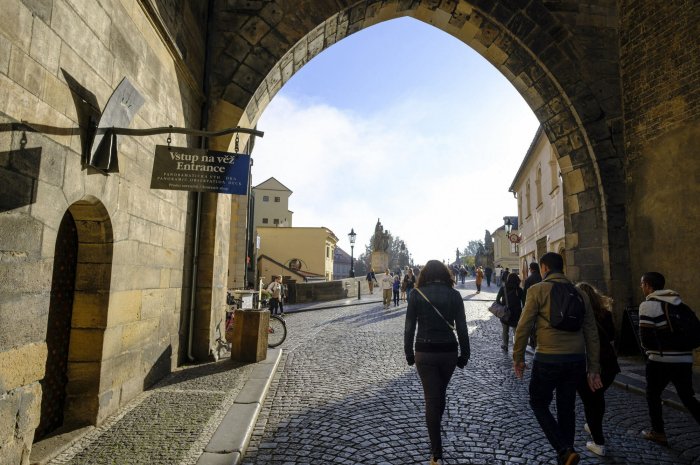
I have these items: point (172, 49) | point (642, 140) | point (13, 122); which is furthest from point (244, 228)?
point (13, 122)

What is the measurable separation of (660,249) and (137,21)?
881 cm

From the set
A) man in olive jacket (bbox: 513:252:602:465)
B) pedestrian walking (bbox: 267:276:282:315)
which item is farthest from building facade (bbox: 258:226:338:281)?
man in olive jacket (bbox: 513:252:602:465)

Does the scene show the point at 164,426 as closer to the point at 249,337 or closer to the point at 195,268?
the point at 249,337

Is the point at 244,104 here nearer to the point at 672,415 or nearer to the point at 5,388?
the point at 5,388

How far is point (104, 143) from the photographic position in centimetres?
384

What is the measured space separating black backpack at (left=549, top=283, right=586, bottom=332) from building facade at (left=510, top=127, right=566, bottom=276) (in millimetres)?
9899

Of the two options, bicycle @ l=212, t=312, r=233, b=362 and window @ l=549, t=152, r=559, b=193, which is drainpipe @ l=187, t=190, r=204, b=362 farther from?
window @ l=549, t=152, r=559, b=193

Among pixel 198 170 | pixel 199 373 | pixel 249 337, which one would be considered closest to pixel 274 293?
pixel 249 337

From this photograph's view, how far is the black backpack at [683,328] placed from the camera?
12.3ft

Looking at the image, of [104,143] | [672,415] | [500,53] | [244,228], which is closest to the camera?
[104,143]

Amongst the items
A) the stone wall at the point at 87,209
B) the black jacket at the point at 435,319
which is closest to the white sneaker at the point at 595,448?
the black jacket at the point at 435,319

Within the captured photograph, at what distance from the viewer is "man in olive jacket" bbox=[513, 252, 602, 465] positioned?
3.18 m

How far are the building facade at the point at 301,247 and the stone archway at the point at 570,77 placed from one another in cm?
2888

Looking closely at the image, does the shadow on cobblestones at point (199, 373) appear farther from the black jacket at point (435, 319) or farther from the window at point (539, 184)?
the window at point (539, 184)
